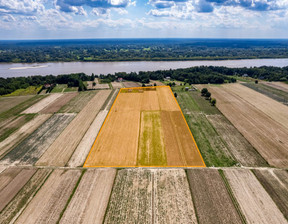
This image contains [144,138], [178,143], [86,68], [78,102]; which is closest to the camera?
[178,143]

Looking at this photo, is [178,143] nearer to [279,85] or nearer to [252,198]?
[252,198]

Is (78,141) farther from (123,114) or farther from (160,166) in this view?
(160,166)

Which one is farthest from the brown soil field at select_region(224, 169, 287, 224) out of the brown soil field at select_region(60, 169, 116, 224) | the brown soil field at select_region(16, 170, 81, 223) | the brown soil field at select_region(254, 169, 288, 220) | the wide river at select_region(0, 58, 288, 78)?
the wide river at select_region(0, 58, 288, 78)

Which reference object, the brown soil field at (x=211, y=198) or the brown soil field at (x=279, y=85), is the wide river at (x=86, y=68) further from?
the brown soil field at (x=211, y=198)

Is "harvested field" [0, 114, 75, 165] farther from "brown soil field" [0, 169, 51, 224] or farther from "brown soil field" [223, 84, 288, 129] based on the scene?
"brown soil field" [223, 84, 288, 129]

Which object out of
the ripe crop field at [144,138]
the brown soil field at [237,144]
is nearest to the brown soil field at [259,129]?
the brown soil field at [237,144]

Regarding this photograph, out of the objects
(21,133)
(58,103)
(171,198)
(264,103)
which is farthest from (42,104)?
(264,103)
